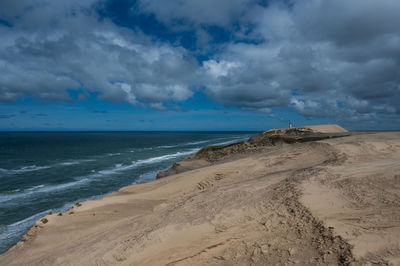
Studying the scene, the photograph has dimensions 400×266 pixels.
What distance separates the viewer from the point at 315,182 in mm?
7180

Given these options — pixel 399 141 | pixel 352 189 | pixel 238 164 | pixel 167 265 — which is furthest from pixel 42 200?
pixel 399 141

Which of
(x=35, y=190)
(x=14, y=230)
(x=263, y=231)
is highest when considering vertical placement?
(x=263, y=231)

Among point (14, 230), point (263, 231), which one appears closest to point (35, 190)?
point (14, 230)

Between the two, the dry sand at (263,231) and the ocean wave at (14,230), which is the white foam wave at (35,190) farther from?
the dry sand at (263,231)

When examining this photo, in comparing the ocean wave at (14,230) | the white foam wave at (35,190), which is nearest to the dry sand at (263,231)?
the ocean wave at (14,230)

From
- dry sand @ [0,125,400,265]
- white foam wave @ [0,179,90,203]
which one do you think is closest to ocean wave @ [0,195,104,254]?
dry sand @ [0,125,400,265]

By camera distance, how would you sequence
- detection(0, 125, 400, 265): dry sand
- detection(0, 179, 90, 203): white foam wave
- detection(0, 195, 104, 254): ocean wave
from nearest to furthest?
detection(0, 125, 400, 265): dry sand < detection(0, 195, 104, 254): ocean wave < detection(0, 179, 90, 203): white foam wave

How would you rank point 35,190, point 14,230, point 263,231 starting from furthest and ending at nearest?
→ point 35,190, point 14,230, point 263,231

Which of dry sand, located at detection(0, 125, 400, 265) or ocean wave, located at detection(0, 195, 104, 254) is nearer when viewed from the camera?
dry sand, located at detection(0, 125, 400, 265)

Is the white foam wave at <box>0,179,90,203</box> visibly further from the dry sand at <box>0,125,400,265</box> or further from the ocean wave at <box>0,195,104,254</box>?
the dry sand at <box>0,125,400,265</box>

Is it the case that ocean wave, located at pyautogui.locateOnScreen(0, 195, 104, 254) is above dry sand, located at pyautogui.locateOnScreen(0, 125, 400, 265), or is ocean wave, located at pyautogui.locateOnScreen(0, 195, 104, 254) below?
below

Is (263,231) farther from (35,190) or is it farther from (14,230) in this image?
(35,190)

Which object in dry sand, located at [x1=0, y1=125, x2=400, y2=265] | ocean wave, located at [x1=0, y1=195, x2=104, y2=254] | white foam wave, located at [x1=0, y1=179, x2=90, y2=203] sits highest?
dry sand, located at [x1=0, y1=125, x2=400, y2=265]

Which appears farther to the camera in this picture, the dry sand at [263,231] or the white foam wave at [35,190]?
the white foam wave at [35,190]
